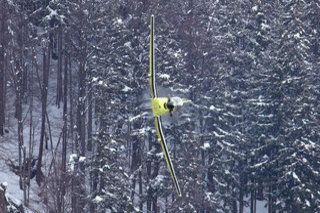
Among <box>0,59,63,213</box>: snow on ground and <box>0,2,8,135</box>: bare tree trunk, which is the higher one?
<box>0,2,8,135</box>: bare tree trunk

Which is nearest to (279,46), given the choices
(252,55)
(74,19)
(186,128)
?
(252,55)

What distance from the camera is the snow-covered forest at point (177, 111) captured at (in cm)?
3478

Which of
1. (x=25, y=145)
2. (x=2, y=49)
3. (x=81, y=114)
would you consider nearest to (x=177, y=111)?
(x=81, y=114)

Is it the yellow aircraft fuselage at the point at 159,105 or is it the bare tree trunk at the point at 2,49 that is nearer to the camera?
the yellow aircraft fuselage at the point at 159,105

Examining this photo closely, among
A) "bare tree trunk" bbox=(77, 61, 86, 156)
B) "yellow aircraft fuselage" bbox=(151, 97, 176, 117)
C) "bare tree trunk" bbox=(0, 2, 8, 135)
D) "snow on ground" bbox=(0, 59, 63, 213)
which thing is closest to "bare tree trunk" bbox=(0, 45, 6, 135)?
"bare tree trunk" bbox=(0, 2, 8, 135)

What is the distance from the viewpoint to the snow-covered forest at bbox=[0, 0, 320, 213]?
34781 millimetres

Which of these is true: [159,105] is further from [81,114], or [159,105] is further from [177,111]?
[81,114]

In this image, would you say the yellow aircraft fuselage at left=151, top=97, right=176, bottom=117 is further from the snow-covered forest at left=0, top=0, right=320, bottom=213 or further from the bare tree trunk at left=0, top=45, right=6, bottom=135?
the bare tree trunk at left=0, top=45, right=6, bottom=135

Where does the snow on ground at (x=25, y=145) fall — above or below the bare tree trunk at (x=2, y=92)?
below

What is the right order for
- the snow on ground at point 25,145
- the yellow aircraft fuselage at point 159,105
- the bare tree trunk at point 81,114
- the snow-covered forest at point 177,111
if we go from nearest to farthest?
the yellow aircraft fuselage at point 159,105 < the snow-covered forest at point 177,111 < the snow on ground at point 25,145 < the bare tree trunk at point 81,114

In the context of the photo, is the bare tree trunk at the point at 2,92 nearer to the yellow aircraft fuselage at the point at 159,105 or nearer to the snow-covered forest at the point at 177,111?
the snow-covered forest at the point at 177,111

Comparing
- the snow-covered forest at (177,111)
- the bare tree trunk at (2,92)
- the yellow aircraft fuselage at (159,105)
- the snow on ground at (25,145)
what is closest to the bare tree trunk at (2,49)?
the bare tree trunk at (2,92)

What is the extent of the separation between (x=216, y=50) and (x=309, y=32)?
26.1 feet

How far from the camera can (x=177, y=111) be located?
32812 mm
